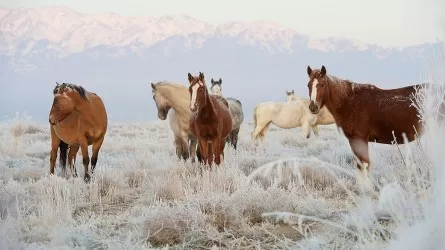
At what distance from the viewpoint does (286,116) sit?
267 inches

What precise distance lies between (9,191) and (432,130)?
192cm

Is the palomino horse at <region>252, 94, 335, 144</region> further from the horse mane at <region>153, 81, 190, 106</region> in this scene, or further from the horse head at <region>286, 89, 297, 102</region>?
the horse mane at <region>153, 81, 190, 106</region>

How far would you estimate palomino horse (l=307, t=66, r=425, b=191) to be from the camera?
Answer: 2637 millimetres

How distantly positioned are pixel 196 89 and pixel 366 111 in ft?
2.93

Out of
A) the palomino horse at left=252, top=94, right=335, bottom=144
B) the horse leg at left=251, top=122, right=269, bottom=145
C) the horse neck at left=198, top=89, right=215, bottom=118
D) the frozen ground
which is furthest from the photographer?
the palomino horse at left=252, top=94, right=335, bottom=144

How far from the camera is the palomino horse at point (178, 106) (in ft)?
12.3

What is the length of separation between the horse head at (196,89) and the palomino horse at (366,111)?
0.67 metres

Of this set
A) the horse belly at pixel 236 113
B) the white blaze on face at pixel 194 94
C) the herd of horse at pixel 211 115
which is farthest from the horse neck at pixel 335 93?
the horse belly at pixel 236 113

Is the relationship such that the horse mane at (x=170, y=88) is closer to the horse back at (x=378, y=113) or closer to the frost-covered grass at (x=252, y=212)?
the frost-covered grass at (x=252, y=212)

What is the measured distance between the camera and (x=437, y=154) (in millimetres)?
1290

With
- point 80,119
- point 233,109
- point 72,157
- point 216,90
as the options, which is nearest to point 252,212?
point 80,119

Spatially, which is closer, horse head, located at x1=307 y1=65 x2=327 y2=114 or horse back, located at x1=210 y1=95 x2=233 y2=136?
horse head, located at x1=307 y1=65 x2=327 y2=114

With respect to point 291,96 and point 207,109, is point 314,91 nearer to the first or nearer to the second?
point 207,109

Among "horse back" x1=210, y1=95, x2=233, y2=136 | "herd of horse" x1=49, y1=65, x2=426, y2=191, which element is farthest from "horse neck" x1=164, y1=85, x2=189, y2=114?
"horse back" x1=210, y1=95, x2=233, y2=136
